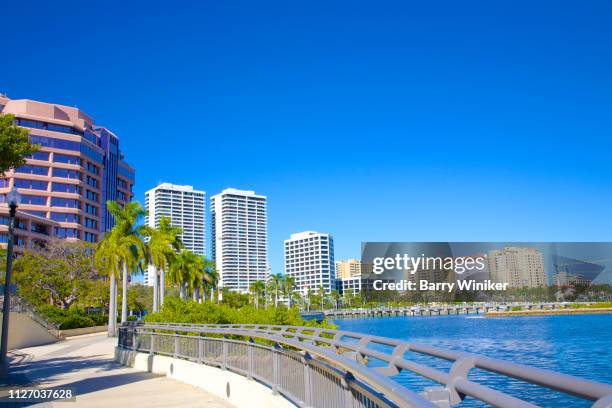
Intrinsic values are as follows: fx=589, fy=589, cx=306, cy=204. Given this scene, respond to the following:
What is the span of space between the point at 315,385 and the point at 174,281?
215 ft

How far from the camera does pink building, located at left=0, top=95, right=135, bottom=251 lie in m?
93.1

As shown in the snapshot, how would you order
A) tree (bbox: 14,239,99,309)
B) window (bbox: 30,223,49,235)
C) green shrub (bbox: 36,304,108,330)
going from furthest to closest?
window (bbox: 30,223,49,235)
tree (bbox: 14,239,99,309)
green shrub (bbox: 36,304,108,330)

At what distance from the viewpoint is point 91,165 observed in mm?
103125

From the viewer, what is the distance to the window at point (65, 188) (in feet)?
315

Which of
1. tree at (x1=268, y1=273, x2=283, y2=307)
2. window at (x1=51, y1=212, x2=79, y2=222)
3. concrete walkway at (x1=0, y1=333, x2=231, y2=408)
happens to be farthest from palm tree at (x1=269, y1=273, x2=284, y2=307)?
concrete walkway at (x1=0, y1=333, x2=231, y2=408)

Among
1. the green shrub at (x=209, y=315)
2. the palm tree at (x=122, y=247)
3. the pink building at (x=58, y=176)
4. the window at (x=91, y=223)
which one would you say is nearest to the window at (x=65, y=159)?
the pink building at (x=58, y=176)

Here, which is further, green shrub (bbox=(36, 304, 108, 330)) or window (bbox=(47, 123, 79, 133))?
window (bbox=(47, 123, 79, 133))

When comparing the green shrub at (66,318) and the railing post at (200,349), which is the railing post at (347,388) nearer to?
the railing post at (200,349)

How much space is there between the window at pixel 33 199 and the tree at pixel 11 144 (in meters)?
82.3

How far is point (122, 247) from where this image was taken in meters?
47.2

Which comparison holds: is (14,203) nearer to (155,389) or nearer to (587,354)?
(155,389)

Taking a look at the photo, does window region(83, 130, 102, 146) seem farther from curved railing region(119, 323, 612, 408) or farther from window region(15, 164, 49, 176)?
curved railing region(119, 323, 612, 408)

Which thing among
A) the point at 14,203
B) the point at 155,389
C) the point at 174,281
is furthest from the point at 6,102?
the point at 155,389

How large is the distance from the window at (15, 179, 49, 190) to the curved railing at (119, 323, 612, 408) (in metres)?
88.3
